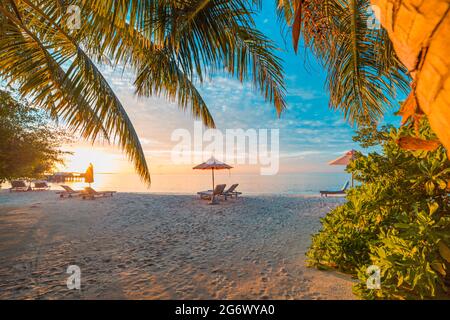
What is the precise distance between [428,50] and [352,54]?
3739mm

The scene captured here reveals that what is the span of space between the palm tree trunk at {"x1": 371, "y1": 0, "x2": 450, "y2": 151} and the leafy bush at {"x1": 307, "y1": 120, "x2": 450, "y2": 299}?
3.23 feet

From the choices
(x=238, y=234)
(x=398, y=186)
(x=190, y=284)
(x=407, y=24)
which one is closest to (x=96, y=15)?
(x=407, y=24)

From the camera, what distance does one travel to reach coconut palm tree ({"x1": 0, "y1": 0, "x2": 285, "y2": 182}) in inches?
115

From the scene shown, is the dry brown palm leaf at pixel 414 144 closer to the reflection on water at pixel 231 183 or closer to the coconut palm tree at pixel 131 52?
the coconut palm tree at pixel 131 52

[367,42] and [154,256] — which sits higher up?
[367,42]

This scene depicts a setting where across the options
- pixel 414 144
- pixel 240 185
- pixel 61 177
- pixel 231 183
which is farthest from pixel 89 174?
pixel 231 183

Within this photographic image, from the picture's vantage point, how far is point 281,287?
127 inches

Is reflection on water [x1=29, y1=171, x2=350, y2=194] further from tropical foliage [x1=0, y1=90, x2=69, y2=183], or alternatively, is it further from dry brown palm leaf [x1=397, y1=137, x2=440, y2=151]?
dry brown palm leaf [x1=397, y1=137, x2=440, y2=151]

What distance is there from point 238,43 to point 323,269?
412cm

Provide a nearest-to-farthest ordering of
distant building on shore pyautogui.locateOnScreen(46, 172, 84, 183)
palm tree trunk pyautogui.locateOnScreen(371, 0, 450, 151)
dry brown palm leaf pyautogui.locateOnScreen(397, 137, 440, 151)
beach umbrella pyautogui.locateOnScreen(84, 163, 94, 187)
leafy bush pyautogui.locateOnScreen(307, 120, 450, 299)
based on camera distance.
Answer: palm tree trunk pyautogui.locateOnScreen(371, 0, 450, 151) → dry brown palm leaf pyautogui.locateOnScreen(397, 137, 440, 151) → leafy bush pyautogui.locateOnScreen(307, 120, 450, 299) → beach umbrella pyautogui.locateOnScreen(84, 163, 94, 187) → distant building on shore pyautogui.locateOnScreen(46, 172, 84, 183)

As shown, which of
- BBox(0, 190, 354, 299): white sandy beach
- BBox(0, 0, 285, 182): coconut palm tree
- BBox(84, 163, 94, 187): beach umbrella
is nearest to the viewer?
BBox(0, 0, 285, 182): coconut palm tree

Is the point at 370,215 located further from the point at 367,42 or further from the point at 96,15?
the point at 96,15

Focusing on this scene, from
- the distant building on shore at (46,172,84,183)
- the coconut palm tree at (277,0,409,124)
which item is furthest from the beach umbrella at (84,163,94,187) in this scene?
the distant building on shore at (46,172,84,183)

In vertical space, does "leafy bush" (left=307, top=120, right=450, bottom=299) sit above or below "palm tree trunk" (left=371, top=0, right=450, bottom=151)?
below
